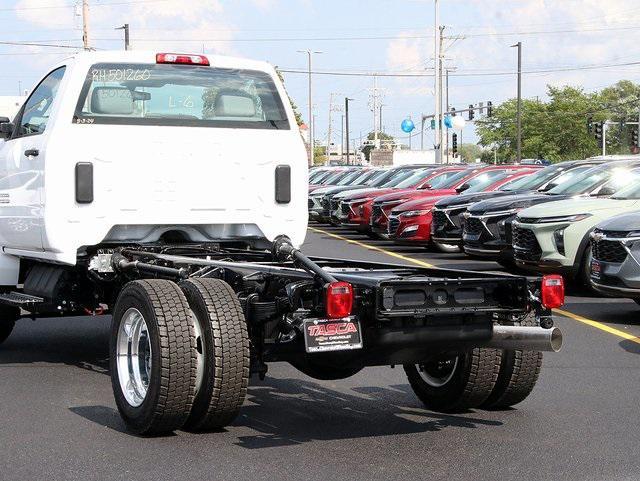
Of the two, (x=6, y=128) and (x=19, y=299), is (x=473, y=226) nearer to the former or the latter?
(x=6, y=128)

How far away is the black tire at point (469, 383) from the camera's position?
720 cm

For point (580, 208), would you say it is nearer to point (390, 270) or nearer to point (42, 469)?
point (390, 270)

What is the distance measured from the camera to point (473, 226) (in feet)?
57.8

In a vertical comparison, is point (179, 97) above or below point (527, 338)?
above

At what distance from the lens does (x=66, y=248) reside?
8586 mm

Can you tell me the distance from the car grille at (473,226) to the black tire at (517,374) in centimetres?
1010

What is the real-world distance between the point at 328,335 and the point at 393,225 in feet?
53.9

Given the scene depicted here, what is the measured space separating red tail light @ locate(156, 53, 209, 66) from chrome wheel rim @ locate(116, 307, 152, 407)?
2642mm

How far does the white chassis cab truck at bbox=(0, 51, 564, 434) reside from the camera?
6.49m

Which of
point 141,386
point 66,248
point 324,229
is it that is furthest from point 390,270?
point 324,229

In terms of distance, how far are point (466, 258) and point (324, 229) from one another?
38.5 feet

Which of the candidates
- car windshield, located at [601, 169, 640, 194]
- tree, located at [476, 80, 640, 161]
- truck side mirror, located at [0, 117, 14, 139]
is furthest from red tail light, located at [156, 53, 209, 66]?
tree, located at [476, 80, 640, 161]

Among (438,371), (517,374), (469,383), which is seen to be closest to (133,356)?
(438,371)

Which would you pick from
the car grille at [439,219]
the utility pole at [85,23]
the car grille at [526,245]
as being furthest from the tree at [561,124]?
the car grille at [526,245]
